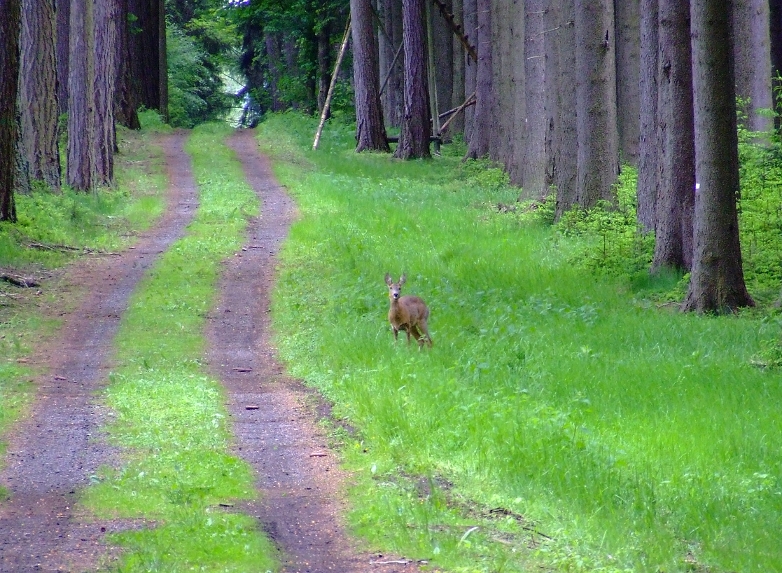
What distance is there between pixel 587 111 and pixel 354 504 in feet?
45.7

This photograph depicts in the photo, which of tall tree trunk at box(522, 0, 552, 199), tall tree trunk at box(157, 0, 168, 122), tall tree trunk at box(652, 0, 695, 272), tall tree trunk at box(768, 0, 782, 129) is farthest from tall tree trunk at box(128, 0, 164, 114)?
tall tree trunk at box(652, 0, 695, 272)

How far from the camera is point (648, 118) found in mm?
17703

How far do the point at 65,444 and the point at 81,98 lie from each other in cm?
1850

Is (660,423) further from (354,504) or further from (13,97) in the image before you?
(13,97)

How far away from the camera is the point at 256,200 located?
26.1 metres

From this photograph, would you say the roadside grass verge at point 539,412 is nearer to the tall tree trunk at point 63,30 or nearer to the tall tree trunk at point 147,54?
the tall tree trunk at point 63,30

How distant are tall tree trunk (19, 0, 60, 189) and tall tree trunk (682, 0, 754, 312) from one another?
1413 cm

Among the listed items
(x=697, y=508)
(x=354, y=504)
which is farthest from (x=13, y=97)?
(x=697, y=508)

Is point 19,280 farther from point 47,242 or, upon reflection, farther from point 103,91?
point 103,91

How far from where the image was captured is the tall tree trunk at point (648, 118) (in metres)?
17.5

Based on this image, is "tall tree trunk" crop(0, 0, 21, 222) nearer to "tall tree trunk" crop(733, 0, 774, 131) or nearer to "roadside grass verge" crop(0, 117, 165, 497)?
"roadside grass verge" crop(0, 117, 165, 497)

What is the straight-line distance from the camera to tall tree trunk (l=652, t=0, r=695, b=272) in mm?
15844

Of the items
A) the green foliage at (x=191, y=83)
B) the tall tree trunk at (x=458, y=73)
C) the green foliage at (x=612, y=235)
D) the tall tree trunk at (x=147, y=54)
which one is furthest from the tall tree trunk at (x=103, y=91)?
the green foliage at (x=191, y=83)

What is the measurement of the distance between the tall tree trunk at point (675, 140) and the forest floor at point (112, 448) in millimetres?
6390
